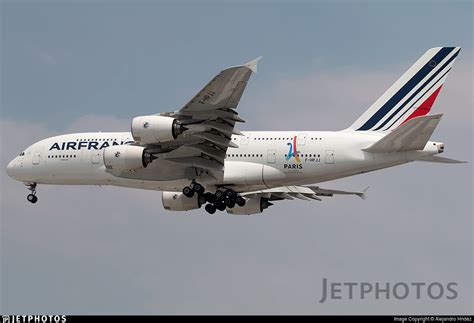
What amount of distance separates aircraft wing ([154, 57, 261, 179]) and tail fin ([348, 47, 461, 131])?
6.77m

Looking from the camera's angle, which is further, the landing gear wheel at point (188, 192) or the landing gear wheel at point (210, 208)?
the landing gear wheel at point (210, 208)

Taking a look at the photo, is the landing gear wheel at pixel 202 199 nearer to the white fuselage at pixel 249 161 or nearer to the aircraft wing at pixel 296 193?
the white fuselage at pixel 249 161

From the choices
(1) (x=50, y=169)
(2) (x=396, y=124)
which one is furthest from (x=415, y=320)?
(1) (x=50, y=169)

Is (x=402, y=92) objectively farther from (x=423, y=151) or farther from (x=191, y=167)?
(x=191, y=167)

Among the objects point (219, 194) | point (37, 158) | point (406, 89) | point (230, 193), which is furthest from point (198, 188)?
point (406, 89)

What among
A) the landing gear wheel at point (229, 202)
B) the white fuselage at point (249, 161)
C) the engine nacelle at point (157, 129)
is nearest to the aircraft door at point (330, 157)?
the white fuselage at point (249, 161)

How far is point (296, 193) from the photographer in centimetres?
6122

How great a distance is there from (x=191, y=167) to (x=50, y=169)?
7.55 meters

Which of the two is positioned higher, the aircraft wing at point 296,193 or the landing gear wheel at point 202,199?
the aircraft wing at point 296,193

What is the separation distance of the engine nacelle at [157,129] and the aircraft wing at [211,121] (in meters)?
0.41

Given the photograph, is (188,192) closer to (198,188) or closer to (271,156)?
(198,188)

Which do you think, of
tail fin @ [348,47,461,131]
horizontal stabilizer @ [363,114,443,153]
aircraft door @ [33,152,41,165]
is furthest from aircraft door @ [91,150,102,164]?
horizontal stabilizer @ [363,114,443,153]

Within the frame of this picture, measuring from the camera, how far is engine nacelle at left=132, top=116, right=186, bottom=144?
50.6 m

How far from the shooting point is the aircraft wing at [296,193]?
2400 inches
